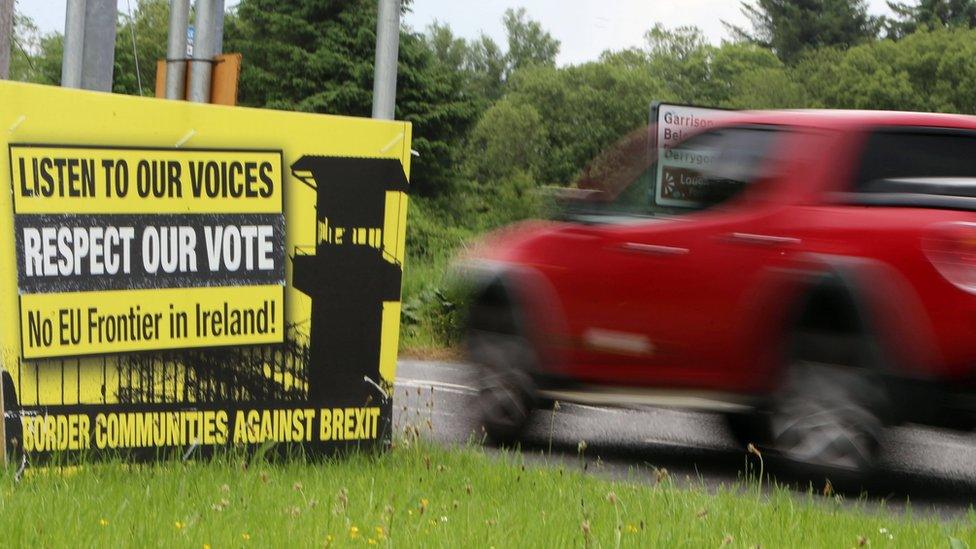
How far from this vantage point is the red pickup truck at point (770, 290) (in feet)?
22.6

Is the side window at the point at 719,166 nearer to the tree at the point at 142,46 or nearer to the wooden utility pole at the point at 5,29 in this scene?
the wooden utility pole at the point at 5,29

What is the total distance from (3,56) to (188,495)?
12.6m

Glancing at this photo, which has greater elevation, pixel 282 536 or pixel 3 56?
pixel 3 56

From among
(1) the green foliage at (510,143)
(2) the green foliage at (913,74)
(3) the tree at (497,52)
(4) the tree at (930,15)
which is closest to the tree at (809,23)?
(4) the tree at (930,15)

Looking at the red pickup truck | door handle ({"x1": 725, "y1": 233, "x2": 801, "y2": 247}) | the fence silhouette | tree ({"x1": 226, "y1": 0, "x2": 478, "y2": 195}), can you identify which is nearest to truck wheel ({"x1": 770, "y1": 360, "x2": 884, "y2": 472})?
the red pickup truck

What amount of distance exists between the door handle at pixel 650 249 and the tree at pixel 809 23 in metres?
94.0

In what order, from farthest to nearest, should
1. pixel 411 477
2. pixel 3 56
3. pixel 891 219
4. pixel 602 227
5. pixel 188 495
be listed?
pixel 3 56 < pixel 602 227 < pixel 891 219 < pixel 411 477 < pixel 188 495

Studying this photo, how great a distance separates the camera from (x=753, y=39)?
11100 cm

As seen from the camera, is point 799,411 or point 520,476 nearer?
point 520,476

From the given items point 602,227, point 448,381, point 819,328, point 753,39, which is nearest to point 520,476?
point 819,328

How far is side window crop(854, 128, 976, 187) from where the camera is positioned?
7.37 metres

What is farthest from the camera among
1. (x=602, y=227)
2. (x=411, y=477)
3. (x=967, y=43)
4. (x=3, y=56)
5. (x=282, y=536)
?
(x=967, y=43)

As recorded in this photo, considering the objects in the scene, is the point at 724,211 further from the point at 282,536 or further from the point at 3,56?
the point at 3,56

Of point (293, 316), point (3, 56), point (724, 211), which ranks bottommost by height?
point (293, 316)
